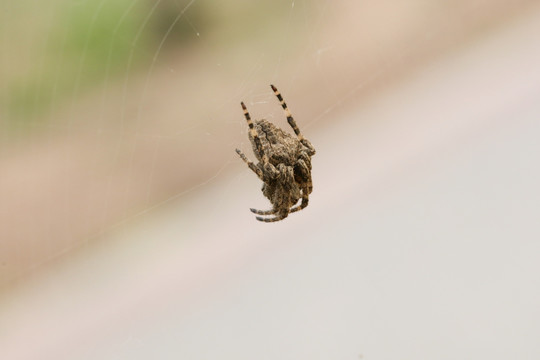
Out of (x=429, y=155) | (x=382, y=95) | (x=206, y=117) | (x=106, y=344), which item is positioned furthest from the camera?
(x=382, y=95)

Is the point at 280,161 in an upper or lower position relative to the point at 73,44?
lower

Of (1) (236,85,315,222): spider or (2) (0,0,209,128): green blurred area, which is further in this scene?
(2) (0,0,209,128): green blurred area

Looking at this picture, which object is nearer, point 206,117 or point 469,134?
point 206,117

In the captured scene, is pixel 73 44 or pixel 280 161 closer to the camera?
pixel 280 161

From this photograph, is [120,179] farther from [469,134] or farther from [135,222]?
[469,134]

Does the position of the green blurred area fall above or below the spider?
above

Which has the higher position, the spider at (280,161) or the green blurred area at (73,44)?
the green blurred area at (73,44)

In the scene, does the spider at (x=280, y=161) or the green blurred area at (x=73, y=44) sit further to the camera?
the green blurred area at (x=73, y=44)

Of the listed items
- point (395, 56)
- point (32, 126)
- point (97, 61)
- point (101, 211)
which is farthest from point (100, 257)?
point (395, 56)
